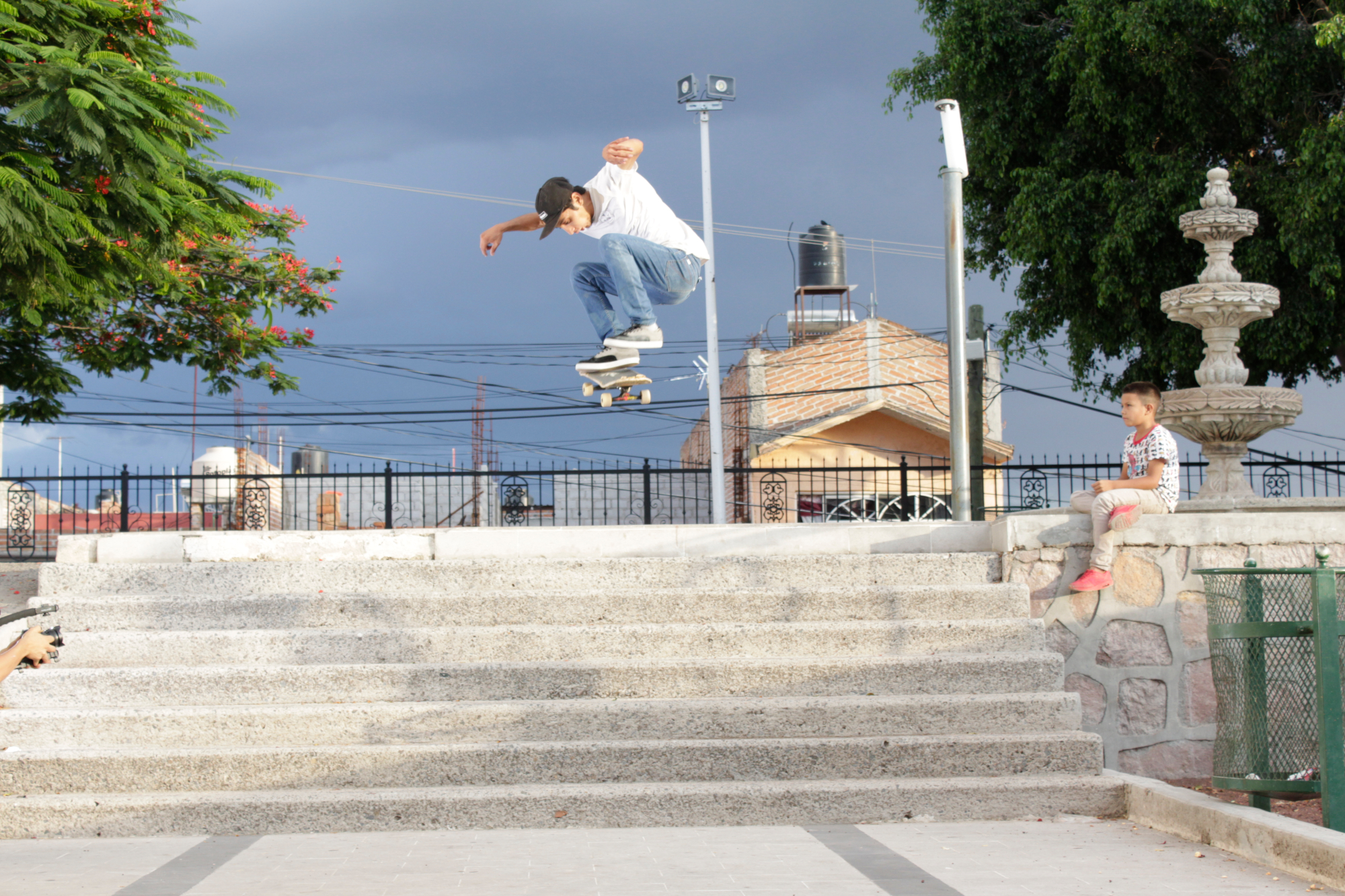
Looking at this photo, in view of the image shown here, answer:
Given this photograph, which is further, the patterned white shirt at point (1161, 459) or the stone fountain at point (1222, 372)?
the stone fountain at point (1222, 372)

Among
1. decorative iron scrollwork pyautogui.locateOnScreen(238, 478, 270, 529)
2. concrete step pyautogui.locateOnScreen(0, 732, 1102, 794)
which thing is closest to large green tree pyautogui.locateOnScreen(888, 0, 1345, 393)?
decorative iron scrollwork pyautogui.locateOnScreen(238, 478, 270, 529)

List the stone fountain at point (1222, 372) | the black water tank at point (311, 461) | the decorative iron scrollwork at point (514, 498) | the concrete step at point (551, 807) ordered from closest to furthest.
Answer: the concrete step at point (551, 807), the stone fountain at point (1222, 372), the decorative iron scrollwork at point (514, 498), the black water tank at point (311, 461)

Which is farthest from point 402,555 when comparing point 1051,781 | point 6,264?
point 1051,781

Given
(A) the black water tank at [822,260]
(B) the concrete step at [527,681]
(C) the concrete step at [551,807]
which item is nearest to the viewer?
(C) the concrete step at [551,807]

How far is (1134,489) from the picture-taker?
6969mm

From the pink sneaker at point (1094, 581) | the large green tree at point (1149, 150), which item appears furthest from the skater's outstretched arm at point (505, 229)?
the large green tree at point (1149, 150)

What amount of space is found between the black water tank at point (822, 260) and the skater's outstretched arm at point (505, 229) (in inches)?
1155

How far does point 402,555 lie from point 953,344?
14.9ft

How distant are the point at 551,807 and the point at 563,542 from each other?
307 centimetres

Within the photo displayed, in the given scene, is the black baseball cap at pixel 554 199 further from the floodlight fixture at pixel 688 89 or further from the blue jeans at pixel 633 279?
the floodlight fixture at pixel 688 89

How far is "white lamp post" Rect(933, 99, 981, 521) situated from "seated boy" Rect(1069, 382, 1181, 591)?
1.50 meters

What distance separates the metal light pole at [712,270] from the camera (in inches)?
482

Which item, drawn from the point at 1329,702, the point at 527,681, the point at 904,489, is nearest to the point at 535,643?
the point at 527,681

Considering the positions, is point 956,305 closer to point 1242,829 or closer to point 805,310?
point 1242,829
